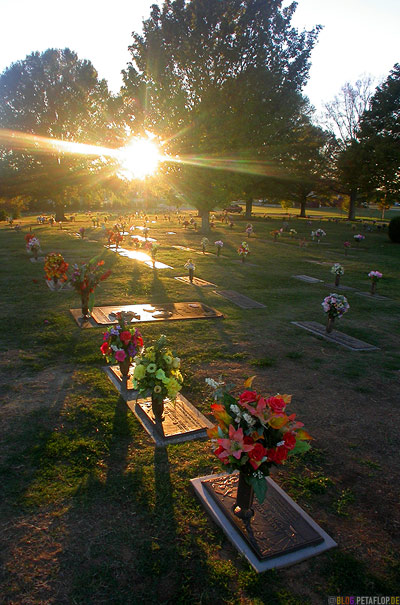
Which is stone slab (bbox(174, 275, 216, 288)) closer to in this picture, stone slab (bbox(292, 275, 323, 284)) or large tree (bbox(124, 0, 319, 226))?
stone slab (bbox(292, 275, 323, 284))

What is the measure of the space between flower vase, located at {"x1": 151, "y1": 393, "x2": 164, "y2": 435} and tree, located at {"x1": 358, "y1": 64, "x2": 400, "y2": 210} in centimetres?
4235

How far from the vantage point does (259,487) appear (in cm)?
334

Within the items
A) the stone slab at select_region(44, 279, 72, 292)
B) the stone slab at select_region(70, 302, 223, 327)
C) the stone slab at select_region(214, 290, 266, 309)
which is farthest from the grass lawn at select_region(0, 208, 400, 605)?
the stone slab at select_region(44, 279, 72, 292)

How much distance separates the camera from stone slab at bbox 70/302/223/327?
974cm

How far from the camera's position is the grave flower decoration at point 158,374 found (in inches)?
196

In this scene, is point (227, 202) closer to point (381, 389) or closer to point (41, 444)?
point (381, 389)

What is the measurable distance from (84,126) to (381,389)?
46.3m

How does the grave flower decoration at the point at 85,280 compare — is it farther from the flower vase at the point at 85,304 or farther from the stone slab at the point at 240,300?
the stone slab at the point at 240,300

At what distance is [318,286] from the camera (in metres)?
15.2

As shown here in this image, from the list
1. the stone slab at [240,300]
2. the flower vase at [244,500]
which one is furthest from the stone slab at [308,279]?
the flower vase at [244,500]

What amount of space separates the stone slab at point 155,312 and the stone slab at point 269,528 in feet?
19.5

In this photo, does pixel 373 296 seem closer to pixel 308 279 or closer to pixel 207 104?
pixel 308 279

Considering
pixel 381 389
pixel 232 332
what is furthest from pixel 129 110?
pixel 381 389

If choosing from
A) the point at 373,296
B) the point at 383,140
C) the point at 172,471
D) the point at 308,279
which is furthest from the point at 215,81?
the point at 172,471
